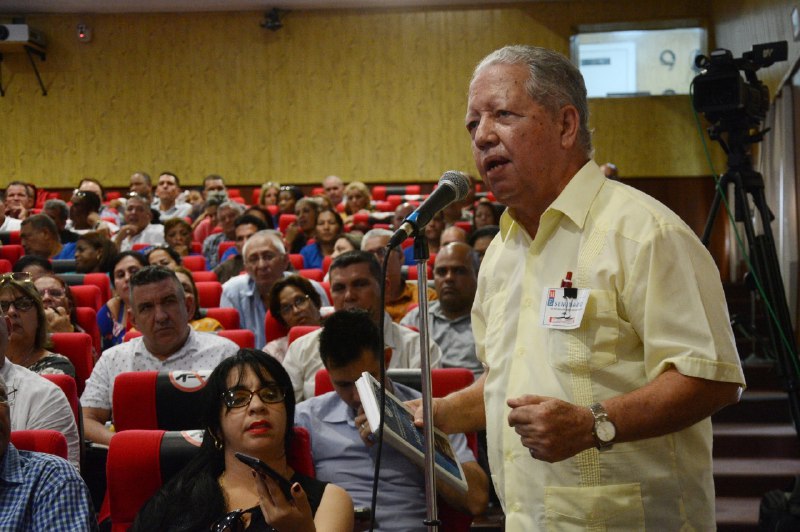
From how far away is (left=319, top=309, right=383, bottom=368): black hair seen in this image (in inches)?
102

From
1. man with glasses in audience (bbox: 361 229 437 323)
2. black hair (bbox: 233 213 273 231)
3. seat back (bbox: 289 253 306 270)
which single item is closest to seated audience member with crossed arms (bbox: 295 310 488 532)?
man with glasses in audience (bbox: 361 229 437 323)

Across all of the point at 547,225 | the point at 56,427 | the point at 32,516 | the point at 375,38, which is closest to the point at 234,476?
the point at 32,516

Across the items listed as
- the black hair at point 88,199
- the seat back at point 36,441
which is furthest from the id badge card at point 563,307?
the black hair at point 88,199

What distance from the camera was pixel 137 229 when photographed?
7391 mm

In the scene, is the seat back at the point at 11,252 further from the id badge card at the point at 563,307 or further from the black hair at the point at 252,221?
the id badge card at the point at 563,307

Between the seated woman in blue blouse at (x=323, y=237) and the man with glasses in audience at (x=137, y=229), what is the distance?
4.64ft

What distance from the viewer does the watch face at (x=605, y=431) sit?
49.7 inches

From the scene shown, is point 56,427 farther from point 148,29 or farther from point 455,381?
point 148,29

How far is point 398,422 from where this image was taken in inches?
60.2

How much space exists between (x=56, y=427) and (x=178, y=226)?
14.9ft

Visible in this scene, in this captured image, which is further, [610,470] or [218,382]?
[218,382]

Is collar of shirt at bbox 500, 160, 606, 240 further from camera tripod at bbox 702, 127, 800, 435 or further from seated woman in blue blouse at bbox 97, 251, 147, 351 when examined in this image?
seated woman in blue blouse at bbox 97, 251, 147, 351

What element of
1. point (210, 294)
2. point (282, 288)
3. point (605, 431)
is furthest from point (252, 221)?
→ point (605, 431)

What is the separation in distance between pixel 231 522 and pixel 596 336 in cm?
97
